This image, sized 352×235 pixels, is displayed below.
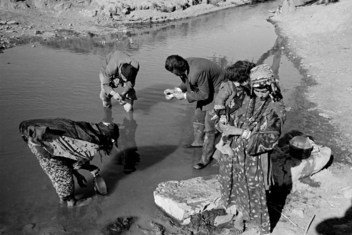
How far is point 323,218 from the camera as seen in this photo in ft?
12.6

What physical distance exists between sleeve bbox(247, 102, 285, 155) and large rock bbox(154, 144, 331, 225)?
1244 millimetres

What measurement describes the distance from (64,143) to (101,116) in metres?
3.15

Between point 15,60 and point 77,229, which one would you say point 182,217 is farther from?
point 15,60

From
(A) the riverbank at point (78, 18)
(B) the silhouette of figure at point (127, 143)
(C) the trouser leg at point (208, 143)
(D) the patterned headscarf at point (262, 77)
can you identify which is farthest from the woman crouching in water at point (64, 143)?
(A) the riverbank at point (78, 18)

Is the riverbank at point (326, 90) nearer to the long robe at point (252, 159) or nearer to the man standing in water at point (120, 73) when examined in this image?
the long robe at point (252, 159)

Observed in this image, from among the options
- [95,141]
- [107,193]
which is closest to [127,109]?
[107,193]

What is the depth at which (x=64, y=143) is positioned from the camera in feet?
11.3

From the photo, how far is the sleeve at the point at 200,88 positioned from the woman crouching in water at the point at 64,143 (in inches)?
A: 54.5

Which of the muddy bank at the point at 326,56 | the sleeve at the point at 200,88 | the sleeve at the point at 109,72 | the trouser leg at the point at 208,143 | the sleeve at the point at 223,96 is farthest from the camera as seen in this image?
the muddy bank at the point at 326,56

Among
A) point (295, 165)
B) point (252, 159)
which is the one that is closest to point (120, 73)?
point (295, 165)

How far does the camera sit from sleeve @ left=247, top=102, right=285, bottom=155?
289cm

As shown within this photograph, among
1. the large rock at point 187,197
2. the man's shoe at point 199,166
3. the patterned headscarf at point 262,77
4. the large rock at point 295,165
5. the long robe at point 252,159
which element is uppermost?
the patterned headscarf at point 262,77

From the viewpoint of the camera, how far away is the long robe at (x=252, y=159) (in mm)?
2922

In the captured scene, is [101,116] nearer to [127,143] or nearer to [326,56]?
[127,143]
